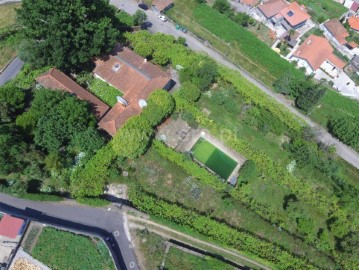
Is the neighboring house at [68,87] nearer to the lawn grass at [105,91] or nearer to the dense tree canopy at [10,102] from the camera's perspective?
the lawn grass at [105,91]

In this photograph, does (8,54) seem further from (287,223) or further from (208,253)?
(287,223)

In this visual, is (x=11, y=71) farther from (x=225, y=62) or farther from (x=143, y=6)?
(x=225, y=62)

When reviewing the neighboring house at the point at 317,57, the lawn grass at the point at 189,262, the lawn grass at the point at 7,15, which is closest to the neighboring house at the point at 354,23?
the neighboring house at the point at 317,57

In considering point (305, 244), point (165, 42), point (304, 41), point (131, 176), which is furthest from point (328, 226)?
point (304, 41)

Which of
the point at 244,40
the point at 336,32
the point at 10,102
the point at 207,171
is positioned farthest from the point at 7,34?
the point at 336,32

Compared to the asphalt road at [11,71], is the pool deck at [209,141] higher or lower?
higher

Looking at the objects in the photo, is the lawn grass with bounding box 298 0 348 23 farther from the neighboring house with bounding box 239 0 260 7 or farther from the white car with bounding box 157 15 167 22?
the white car with bounding box 157 15 167 22
